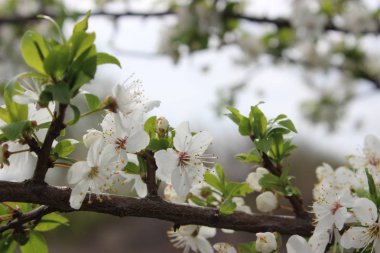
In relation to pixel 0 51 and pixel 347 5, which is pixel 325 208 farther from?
pixel 0 51

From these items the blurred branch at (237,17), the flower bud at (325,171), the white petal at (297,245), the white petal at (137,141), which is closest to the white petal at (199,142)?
the white petal at (137,141)

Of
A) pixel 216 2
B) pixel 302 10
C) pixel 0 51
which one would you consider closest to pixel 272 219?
A: pixel 216 2

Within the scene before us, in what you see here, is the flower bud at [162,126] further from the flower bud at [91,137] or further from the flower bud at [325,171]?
the flower bud at [325,171]

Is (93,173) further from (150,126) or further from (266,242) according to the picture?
(266,242)

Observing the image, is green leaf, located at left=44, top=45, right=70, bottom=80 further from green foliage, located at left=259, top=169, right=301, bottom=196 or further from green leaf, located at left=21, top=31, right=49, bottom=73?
green foliage, located at left=259, top=169, right=301, bottom=196

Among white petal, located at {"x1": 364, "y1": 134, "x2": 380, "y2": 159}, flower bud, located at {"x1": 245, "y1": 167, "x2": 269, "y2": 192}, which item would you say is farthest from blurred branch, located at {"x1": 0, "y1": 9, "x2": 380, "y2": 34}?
flower bud, located at {"x1": 245, "y1": 167, "x2": 269, "y2": 192}

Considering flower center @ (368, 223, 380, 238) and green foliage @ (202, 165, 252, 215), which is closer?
flower center @ (368, 223, 380, 238)
